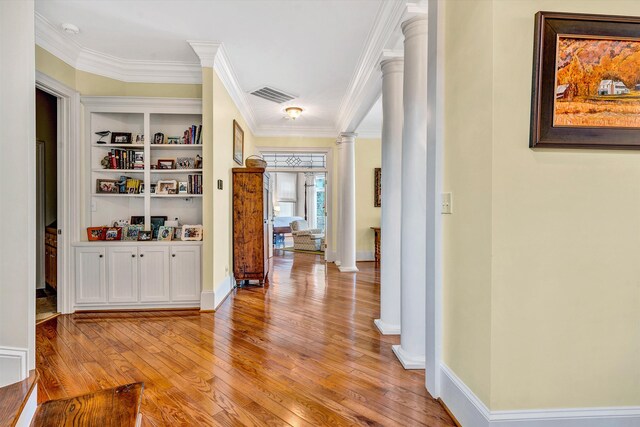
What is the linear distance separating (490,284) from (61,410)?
6.75ft

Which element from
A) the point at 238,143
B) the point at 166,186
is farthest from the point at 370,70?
the point at 166,186

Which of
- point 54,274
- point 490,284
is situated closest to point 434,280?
point 490,284

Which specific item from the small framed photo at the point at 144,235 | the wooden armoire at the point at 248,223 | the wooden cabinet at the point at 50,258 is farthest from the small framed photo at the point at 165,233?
the wooden cabinet at the point at 50,258

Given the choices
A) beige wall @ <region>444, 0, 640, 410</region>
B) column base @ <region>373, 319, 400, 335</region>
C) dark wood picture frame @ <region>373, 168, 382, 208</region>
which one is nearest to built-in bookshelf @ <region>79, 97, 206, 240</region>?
column base @ <region>373, 319, 400, 335</region>

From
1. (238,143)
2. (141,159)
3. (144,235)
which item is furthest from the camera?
(238,143)

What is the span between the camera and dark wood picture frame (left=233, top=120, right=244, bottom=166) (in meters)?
4.42

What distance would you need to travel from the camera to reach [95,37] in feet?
10.2

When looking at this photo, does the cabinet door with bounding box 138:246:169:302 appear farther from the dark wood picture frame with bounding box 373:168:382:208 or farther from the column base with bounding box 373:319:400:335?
the dark wood picture frame with bounding box 373:168:382:208

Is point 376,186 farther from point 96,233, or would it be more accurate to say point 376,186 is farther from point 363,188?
point 96,233

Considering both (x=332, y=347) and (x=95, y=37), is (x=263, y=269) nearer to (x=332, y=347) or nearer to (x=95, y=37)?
(x=332, y=347)

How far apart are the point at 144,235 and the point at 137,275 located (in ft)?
1.47

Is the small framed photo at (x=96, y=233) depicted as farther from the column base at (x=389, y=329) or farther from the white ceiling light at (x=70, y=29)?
the column base at (x=389, y=329)

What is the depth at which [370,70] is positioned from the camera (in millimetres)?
3459

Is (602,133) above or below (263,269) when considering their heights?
above
